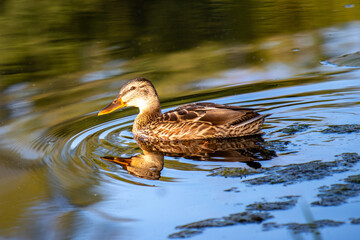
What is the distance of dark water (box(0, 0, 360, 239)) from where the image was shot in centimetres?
577

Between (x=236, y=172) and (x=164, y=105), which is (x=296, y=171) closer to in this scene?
(x=236, y=172)

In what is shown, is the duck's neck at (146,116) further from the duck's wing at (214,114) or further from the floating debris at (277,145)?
the floating debris at (277,145)

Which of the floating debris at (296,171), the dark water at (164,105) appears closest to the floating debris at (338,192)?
the dark water at (164,105)

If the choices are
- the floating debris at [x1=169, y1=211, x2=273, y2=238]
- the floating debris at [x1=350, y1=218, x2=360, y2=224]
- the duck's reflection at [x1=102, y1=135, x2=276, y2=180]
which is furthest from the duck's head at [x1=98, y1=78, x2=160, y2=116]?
the floating debris at [x1=350, y1=218, x2=360, y2=224]

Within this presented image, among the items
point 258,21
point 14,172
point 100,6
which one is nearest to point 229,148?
point 14,172

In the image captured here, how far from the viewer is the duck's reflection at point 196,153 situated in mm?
7148

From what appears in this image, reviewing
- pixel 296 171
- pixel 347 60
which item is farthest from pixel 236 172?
pixel 347 60

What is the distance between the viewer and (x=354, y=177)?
19.6 feet

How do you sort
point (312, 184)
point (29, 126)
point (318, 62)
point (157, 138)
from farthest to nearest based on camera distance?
point (318, 62), point (29, 126), point (157, 138), point (312, 184)

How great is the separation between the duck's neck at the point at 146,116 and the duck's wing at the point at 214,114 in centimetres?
44

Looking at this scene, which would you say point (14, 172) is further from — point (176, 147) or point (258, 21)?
point (258, 21)

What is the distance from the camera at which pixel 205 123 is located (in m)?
8.47

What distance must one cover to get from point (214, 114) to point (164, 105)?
6.38 feet

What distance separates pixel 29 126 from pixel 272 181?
15.3 ft
